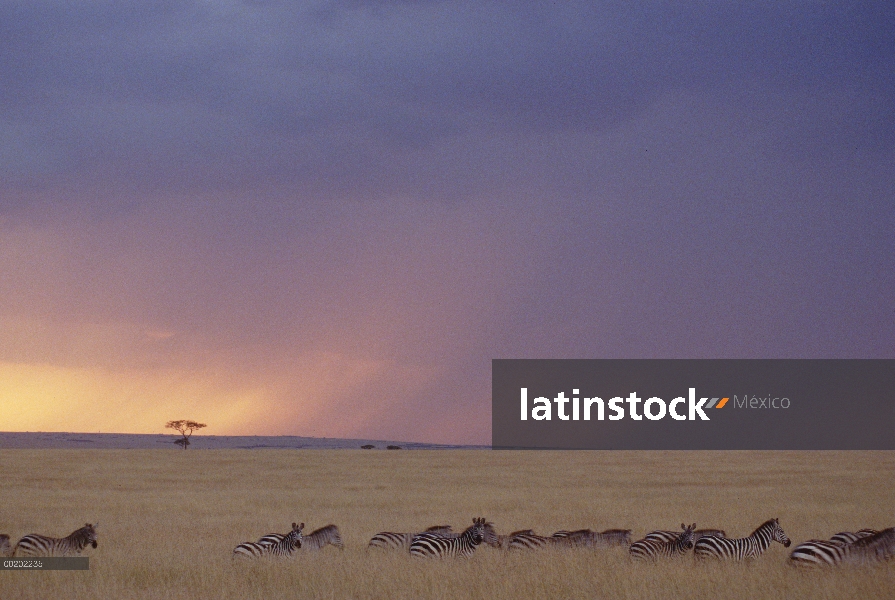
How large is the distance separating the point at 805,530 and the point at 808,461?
42038 mm

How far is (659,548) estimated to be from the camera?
15438 mm

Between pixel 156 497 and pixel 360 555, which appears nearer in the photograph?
pixel 360 555

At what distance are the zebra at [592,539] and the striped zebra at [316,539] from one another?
14.1 ft

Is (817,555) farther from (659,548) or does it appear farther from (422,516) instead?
(422,516)

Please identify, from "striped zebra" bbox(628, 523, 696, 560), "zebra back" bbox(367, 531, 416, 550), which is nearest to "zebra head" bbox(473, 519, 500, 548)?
"zebra back" bbox(367, 531, 416, 550)

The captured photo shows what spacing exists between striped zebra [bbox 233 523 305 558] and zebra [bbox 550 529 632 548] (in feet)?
16.1

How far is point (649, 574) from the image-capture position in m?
13.4

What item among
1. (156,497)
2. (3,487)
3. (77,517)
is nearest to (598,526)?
(77,517)

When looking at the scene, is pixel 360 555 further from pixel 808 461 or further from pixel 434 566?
pixel 808 461

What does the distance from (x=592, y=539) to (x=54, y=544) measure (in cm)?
995

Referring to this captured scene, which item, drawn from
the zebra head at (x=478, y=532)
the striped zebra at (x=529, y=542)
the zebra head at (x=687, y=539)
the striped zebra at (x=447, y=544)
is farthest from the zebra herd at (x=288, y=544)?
the zebra head at (x=687, y=539)

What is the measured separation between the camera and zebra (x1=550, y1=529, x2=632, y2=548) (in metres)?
16.5

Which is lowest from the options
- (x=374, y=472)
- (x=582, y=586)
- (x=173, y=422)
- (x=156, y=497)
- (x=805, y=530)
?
(x=582, y=586)

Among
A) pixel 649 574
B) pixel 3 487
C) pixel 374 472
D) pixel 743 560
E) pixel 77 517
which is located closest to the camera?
pixel 649 574
